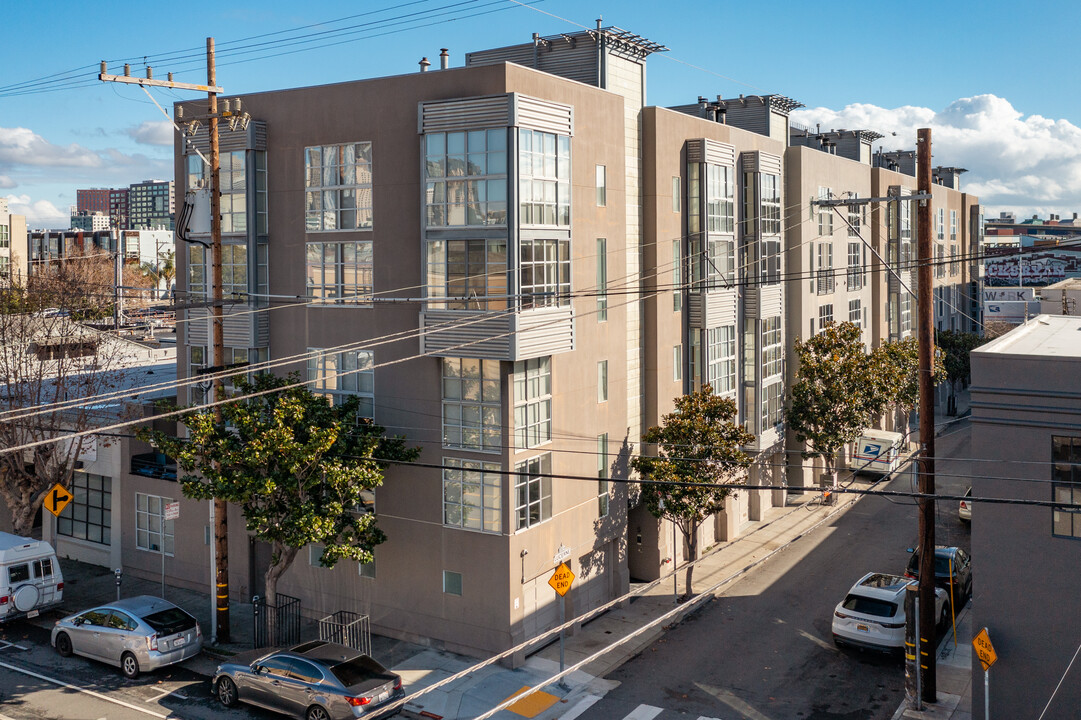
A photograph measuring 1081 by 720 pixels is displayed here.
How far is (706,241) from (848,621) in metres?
12.6

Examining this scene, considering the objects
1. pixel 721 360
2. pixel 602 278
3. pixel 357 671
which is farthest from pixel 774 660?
pixel 721 360

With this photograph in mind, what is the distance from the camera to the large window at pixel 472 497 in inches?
883

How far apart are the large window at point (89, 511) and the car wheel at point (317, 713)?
574 inches

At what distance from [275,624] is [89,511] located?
1134 centimetres

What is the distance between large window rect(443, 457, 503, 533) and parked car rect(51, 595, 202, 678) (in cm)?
Answer: 658

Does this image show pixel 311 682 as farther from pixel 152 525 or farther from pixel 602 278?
pixel 602 278

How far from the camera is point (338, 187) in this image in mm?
24781

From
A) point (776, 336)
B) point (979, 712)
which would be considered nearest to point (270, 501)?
point (979, 712)

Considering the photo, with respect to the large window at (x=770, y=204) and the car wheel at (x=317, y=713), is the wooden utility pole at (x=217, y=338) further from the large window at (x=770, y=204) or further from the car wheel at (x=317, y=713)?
the large window at (x=770, y=204)

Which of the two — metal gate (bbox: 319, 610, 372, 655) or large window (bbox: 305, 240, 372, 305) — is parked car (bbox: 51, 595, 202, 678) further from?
large window (bbox: 305, 240, 372, 305)

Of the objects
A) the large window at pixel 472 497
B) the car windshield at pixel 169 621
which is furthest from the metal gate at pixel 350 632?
the large window at pixel 472 497

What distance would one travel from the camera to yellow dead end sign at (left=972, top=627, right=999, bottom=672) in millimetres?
16734

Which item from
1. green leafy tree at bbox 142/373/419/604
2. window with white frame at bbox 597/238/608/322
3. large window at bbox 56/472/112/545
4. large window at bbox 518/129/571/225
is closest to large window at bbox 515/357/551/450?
green leafy tree at bbox 142/373/419/604

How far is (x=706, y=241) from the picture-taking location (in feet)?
98.4
